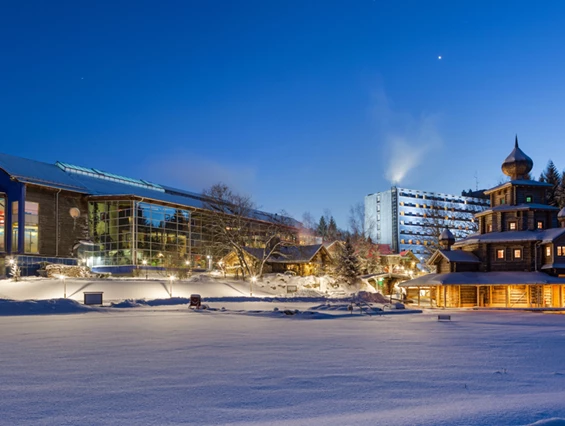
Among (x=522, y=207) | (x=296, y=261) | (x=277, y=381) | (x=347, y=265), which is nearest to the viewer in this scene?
(x=277, y=381)

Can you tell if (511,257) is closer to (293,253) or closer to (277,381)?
(293,253)

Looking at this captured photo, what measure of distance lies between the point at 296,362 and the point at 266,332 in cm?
696

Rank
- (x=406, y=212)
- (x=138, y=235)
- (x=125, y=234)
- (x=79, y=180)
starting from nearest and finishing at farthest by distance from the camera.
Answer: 1. (x=125, y=234)
2. (x=138, y=235)
3. (x=79, y=180)
4. (x=406, y=212)

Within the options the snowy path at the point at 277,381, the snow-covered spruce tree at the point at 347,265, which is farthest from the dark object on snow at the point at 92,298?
the snow-covered spruce tree at the point at 347,265

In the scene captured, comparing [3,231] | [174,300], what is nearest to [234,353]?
[174,300]

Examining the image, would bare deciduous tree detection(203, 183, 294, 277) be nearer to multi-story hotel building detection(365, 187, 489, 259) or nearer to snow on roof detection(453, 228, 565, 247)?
snow on roof detection(453, 228, 565, 247)

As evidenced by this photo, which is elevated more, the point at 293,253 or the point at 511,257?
the point at 293,253

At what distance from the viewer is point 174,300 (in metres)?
35.5

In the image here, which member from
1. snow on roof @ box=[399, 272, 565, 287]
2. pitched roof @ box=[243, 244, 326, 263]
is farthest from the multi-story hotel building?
snow on roof @ box=[399, 272, 565, 287]

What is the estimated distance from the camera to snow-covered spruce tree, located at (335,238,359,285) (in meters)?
57.7

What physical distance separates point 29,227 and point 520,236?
Result: 45240 millimetres

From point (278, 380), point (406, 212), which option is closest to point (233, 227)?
point (278, 380)

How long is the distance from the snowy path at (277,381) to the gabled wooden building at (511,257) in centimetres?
3311

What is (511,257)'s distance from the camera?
46.3 metres
